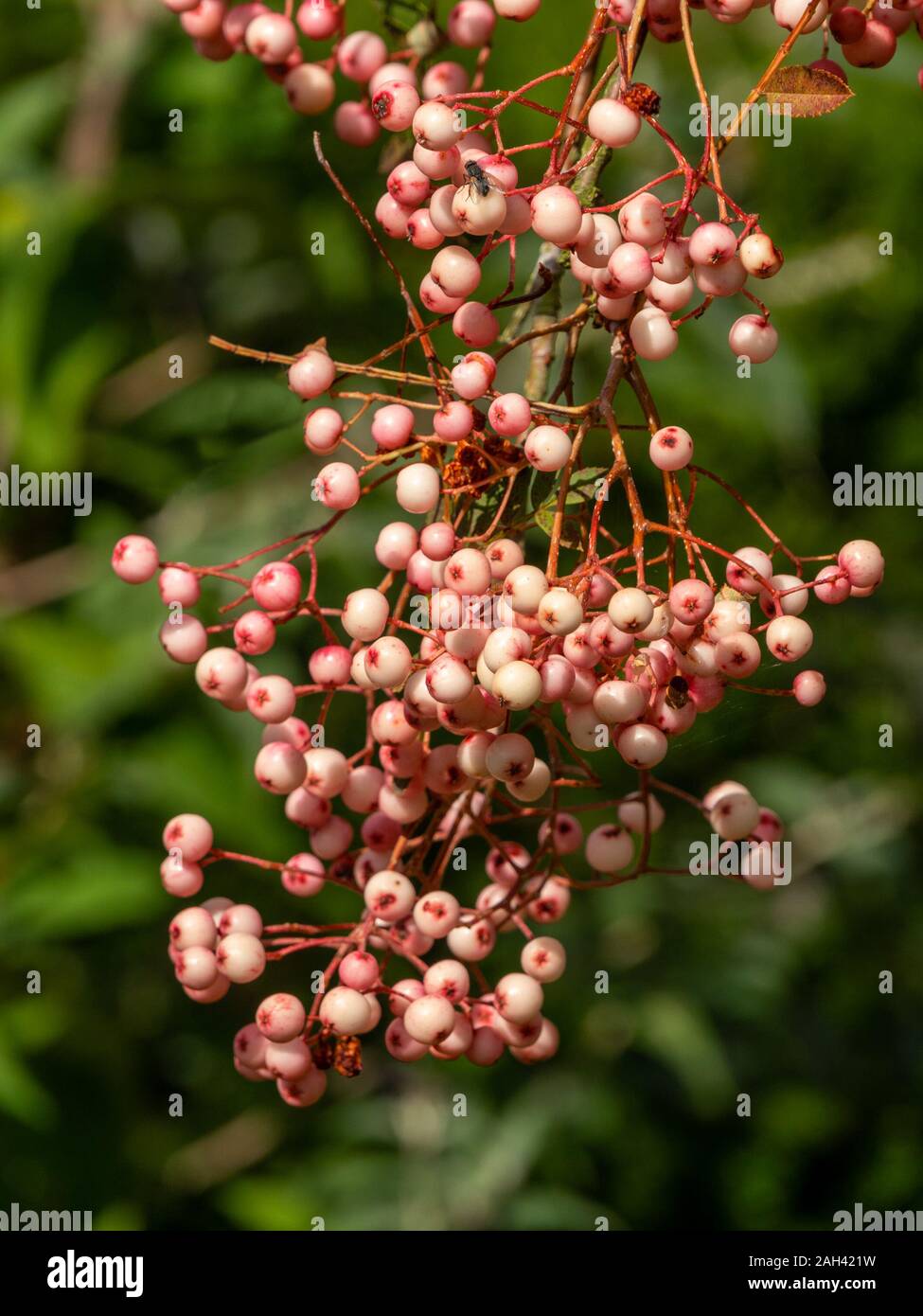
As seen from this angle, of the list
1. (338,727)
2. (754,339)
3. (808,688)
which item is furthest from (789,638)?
(338,727)

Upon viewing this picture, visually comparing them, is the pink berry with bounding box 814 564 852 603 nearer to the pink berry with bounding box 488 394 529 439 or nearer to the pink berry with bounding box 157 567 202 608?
the pink berry with bounding box 488 394 529 439

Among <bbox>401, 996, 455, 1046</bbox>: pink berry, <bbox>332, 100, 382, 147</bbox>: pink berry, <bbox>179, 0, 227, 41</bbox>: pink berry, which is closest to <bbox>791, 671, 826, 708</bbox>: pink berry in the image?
<bbox>401, 996, 455, 1046</bbox>: pink berry

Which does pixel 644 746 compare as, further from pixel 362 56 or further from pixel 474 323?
pixel 362 56

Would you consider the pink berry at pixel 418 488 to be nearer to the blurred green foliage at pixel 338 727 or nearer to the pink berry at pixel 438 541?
the pink berry at pixel 438 541

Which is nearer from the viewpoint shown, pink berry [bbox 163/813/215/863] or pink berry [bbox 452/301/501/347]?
pink berry [bbox 452/301/501/347]

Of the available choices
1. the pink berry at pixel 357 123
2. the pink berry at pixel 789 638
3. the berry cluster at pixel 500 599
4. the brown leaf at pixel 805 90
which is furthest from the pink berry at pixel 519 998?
the pink berry at pixel 357 123

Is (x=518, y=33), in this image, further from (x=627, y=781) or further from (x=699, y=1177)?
(x=699, y=1177)
